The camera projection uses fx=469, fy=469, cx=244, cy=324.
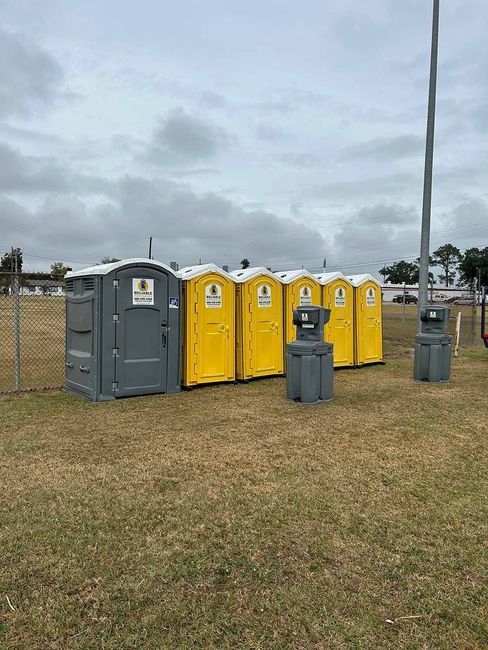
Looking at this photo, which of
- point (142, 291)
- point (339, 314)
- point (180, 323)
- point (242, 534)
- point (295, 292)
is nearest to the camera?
point (242, 534)

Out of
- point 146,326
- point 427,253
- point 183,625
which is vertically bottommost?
point 183,625

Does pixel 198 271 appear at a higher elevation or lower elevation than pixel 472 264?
lower

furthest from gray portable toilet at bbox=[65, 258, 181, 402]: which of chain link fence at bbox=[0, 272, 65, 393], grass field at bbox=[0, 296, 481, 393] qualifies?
grass field at bbox=[0, 296, 481, 393]

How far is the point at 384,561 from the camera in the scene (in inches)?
110

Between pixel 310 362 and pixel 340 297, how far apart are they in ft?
12.5

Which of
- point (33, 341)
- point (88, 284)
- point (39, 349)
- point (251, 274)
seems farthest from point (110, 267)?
point (33, 341)

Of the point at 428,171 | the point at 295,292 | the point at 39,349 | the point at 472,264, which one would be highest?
the point at 472,264

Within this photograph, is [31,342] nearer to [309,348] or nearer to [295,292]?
[295,292]

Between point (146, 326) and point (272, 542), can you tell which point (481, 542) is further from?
point (146, 326)

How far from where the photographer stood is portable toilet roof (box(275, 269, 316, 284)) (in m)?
9.28

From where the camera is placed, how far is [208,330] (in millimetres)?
8125

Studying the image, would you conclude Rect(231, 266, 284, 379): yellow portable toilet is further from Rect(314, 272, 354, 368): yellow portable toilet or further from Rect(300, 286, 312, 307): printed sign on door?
Rect(314, 272, 354, 368): yellow portable toilet

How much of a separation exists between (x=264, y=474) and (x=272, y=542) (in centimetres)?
113

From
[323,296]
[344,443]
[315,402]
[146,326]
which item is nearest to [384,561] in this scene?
[344,443]
